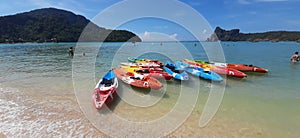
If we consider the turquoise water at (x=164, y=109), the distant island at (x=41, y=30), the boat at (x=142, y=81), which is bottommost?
the turquoise water at (x=164, y=109)

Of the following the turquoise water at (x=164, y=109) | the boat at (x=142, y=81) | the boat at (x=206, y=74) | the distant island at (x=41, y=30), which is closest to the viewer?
the turquoise water at (x=164, y=109)

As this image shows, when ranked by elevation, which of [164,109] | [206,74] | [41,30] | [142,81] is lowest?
[164,109]

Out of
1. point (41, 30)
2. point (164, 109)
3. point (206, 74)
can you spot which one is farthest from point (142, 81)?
point (41, 30)

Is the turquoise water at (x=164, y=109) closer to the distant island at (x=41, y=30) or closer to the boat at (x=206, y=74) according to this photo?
the boat at (x=206, y=74)

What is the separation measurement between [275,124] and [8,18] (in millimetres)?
149653

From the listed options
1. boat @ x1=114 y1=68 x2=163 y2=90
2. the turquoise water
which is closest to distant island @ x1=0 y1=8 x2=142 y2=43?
boat @ x1=114 y1=68 x2=163 y2=90

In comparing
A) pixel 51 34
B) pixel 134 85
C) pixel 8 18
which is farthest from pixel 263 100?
pixel 8 18

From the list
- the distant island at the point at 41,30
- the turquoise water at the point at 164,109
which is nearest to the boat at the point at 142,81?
the turquoise water at the point at 164,109

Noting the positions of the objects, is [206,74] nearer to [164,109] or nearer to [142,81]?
[142,81]

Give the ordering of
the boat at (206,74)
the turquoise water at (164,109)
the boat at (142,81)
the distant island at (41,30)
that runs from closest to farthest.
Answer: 1. the turquoise water at (164,109)
2. the boat at (142,81)
3. the boat at (206,74)
4. the distant island at (41,30)

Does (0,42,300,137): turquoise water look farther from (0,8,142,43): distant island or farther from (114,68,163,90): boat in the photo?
(0,8,142,43): distant island

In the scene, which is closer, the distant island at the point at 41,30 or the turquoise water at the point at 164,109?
the turquoise water at the point at 164,109

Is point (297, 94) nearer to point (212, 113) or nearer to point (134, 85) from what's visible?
point (212, 113)

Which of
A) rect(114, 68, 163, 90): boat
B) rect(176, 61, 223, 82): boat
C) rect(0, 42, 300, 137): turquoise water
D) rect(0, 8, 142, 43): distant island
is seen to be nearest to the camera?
rect(0, 42, 300, 137): turquoise water
